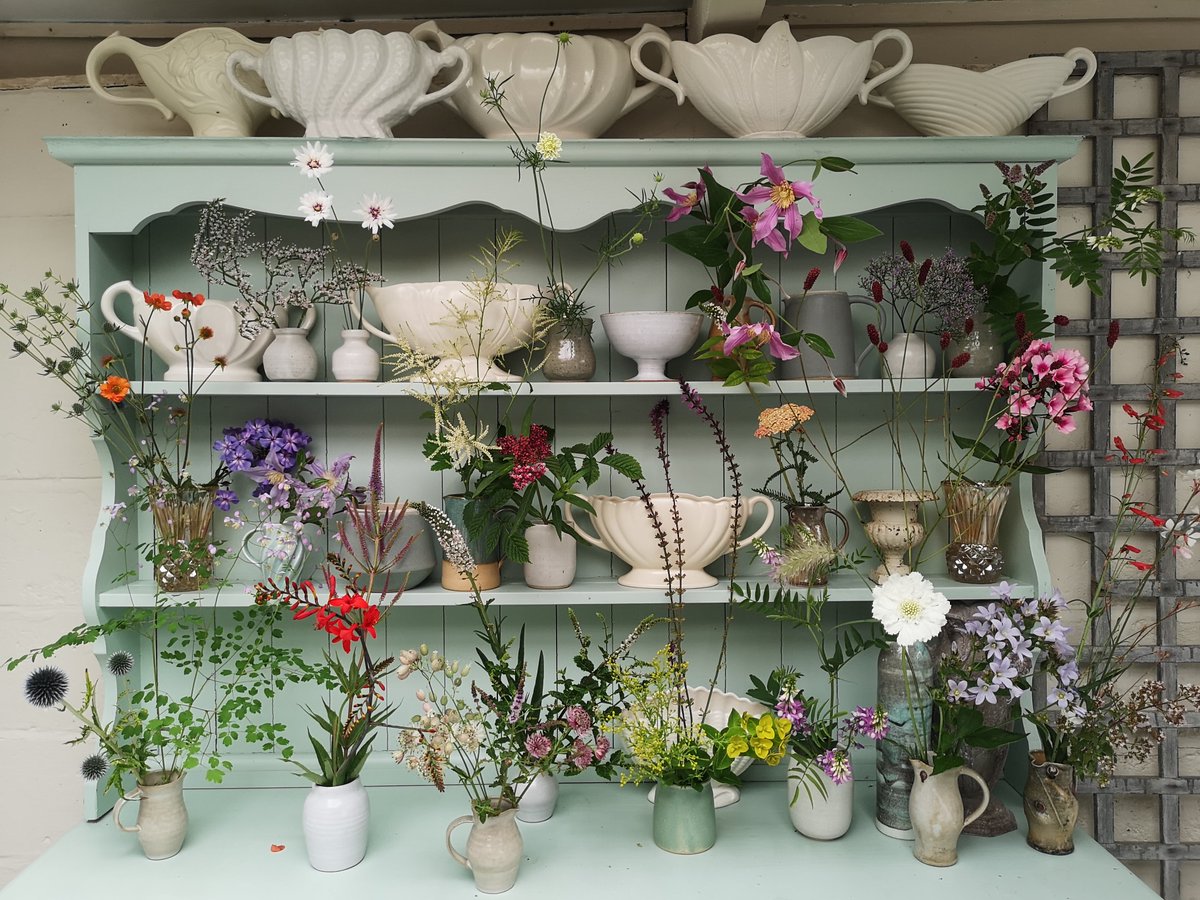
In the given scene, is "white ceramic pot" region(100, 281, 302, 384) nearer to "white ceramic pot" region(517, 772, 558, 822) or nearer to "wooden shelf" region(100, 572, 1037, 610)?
"wooden shelf" region(100, 572, 1037, 610)

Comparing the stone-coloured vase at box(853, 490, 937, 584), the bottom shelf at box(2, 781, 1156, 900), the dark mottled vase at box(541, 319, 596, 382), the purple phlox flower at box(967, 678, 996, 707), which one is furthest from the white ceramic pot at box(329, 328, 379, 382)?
the purple phlox flower at box(967, 678, 996, 707)

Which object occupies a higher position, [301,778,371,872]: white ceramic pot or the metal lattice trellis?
the metal lattice trellis

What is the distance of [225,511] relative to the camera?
5.46 feet

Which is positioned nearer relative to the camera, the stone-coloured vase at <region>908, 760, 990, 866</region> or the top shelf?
the stone-coloured vase at <region>908, 760, 990, 866</region>

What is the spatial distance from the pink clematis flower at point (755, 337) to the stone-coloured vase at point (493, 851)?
814 mm

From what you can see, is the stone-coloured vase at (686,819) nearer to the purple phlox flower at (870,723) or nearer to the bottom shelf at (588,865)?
the bottom shelf at (588,865)

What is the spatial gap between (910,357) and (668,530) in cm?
55

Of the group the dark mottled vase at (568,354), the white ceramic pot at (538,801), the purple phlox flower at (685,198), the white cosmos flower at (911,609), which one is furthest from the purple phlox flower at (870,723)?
the purple phlox flower at (685,198)

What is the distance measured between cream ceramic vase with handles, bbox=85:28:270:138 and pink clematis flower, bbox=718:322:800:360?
950mm

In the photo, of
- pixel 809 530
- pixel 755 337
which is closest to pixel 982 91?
pixel 755 337

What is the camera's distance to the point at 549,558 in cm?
153

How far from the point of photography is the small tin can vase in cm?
151

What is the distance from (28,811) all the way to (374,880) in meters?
0.97

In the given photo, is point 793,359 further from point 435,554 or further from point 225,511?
point 225,511
